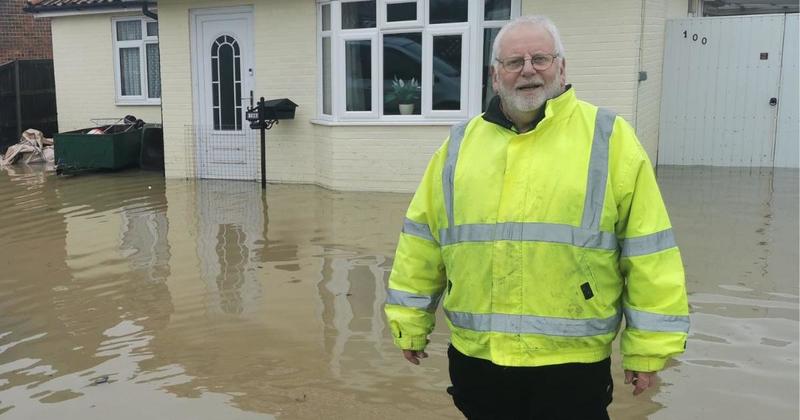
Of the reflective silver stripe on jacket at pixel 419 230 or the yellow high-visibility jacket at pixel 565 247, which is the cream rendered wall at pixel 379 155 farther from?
the yellow high-visibility jacket at pixel 565 247

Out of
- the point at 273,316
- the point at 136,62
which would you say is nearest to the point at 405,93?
the point at 273,316

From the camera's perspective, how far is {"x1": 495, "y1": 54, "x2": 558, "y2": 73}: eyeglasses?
88.4 inches

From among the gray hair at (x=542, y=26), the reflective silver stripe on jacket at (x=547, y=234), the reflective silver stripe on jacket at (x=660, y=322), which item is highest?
the gray hair at (x=542, y=26)

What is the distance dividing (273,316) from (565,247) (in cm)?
320

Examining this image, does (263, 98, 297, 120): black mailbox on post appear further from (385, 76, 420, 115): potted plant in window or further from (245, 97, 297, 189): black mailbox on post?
(385, 76, 420, 115): potted plant in window

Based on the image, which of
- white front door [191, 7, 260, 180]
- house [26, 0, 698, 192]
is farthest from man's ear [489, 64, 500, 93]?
white front door [191, 7, 260, 180]

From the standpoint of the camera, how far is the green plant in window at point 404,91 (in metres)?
9.55

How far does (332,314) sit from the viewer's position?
5027 mm

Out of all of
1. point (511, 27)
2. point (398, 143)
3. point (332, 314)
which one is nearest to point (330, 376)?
point (332, 314)

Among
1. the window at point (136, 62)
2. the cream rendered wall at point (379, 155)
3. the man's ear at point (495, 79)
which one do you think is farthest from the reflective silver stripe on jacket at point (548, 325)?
the window at point (136, 62)

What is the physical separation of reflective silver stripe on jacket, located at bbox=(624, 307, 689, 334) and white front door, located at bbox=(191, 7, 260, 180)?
9388 millimetres

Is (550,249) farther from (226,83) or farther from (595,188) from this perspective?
(226,83)

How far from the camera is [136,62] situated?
14.6 metres

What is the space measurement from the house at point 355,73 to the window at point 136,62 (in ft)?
6.24
